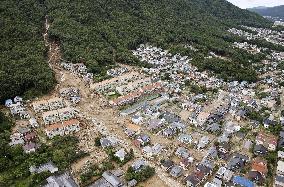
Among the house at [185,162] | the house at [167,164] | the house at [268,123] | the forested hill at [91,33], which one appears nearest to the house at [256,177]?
the house at [185,162]

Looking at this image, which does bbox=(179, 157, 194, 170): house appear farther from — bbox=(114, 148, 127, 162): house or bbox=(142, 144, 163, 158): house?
bbox=(114, 148, 127, 162): house

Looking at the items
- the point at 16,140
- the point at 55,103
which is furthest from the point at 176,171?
the point at 55,103

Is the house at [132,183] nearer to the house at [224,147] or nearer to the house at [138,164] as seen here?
the house at [138,164]

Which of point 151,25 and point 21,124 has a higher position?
point 151,25

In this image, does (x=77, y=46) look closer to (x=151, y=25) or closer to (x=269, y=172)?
(x=151, y=25)

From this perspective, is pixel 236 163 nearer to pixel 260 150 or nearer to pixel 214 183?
Answer: pixel 260 150

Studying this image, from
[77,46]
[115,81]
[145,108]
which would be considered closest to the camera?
[145,108]

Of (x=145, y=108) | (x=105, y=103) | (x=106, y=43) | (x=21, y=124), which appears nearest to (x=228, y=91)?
(x=145, y=108)
